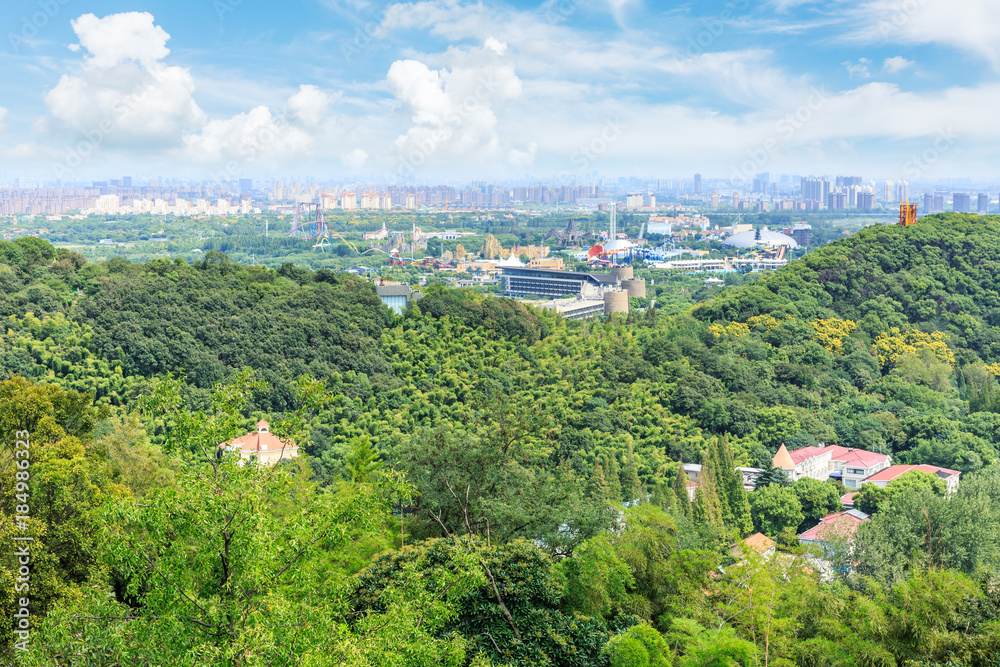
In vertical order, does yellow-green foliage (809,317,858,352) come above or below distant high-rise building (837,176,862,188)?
below

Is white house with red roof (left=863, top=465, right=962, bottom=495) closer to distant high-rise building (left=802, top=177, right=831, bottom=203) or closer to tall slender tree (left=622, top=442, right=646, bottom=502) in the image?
tall slender tree (left=622, top=442, right=646, bottom=502)

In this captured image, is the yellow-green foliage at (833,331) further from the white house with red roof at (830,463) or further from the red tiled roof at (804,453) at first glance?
the red tiled roof at (804,453)

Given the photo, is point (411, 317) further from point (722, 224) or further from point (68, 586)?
point (722, 224)

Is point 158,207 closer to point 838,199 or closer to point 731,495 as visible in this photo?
point 731,495

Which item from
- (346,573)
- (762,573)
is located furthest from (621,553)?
(346,573)

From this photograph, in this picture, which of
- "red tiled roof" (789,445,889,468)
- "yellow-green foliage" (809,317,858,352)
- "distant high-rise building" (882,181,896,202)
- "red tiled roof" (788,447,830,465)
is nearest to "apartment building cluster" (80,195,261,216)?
"yellow-green foliage" (809,317,858,352)

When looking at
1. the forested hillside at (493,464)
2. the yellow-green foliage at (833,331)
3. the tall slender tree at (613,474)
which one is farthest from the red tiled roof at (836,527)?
the yellow-green foliage at (833,331)
